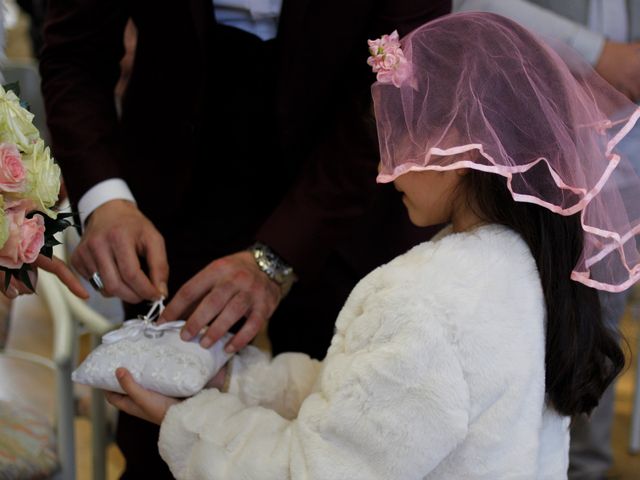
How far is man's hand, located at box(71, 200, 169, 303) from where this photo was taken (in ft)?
4.69

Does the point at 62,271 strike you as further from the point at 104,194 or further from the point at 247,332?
the point at 247,332

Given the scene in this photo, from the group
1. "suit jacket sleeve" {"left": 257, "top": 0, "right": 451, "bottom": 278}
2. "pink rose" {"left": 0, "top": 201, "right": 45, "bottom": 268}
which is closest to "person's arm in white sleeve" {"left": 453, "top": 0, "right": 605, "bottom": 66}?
"suit jacket sleeve" {"left": 257, "top": 0, "right": 451, "bottom": 278}

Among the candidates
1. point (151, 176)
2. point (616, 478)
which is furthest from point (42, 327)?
point (616, 478)

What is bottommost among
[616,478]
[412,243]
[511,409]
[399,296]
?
[616,478]

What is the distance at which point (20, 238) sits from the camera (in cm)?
→ 105

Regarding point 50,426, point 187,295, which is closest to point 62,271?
point 187,295

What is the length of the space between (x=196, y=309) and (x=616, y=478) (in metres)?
1.68

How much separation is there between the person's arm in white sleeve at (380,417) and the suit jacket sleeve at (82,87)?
1.94 ft

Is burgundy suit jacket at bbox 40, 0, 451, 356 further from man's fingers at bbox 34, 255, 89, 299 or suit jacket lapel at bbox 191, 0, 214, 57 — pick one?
man's fingers at bbox 34, 255, 89, 299

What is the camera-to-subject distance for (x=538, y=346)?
46.8 inches

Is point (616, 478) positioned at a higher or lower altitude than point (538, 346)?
lower

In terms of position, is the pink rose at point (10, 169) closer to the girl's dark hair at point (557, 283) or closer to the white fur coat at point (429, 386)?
the white fur coat at point (429, 386)

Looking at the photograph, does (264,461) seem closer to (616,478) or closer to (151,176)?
(151,176)

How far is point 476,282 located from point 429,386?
152mm
